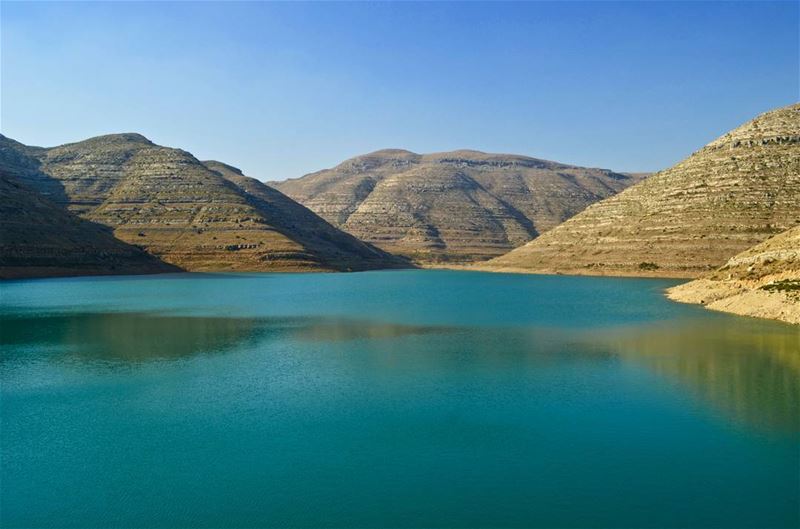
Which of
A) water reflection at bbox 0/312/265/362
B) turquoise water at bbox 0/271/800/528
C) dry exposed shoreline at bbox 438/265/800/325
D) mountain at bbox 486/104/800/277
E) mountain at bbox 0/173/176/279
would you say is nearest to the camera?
turquoise water at bbox 0/271/800/528

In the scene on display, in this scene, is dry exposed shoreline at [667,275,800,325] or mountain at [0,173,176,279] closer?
dry exposed shoreline at [667,275,800,325]

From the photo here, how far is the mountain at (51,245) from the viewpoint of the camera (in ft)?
446

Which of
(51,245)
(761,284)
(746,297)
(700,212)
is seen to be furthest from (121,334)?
(700,212)

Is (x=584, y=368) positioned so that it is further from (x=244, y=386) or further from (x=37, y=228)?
(x=37, y=228)

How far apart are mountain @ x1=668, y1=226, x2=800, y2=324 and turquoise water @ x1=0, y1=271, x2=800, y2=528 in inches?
210

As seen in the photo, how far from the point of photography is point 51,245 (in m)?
144

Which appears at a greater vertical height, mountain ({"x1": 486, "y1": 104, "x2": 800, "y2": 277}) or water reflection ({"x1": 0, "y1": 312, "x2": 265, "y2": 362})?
mountain ({"x1": 486, "y1": 104, "x2": 800, "y2": 277})

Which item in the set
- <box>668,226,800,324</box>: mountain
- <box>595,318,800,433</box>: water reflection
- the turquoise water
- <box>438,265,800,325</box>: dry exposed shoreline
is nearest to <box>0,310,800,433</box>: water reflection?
<box>595,318,800,433</box>: water reflection

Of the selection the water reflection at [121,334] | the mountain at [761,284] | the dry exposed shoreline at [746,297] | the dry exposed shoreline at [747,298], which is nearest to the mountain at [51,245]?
the water reflection at [121,334]

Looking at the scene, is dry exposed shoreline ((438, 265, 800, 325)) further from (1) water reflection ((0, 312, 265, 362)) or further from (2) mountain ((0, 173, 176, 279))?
(2) mountain ((0, 173, 176, 279))

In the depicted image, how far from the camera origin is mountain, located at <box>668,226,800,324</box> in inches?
2461

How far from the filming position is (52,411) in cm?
3103

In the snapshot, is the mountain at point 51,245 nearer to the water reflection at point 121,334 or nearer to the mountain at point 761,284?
the water reflection at point 121,334

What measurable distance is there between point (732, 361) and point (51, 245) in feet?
471
